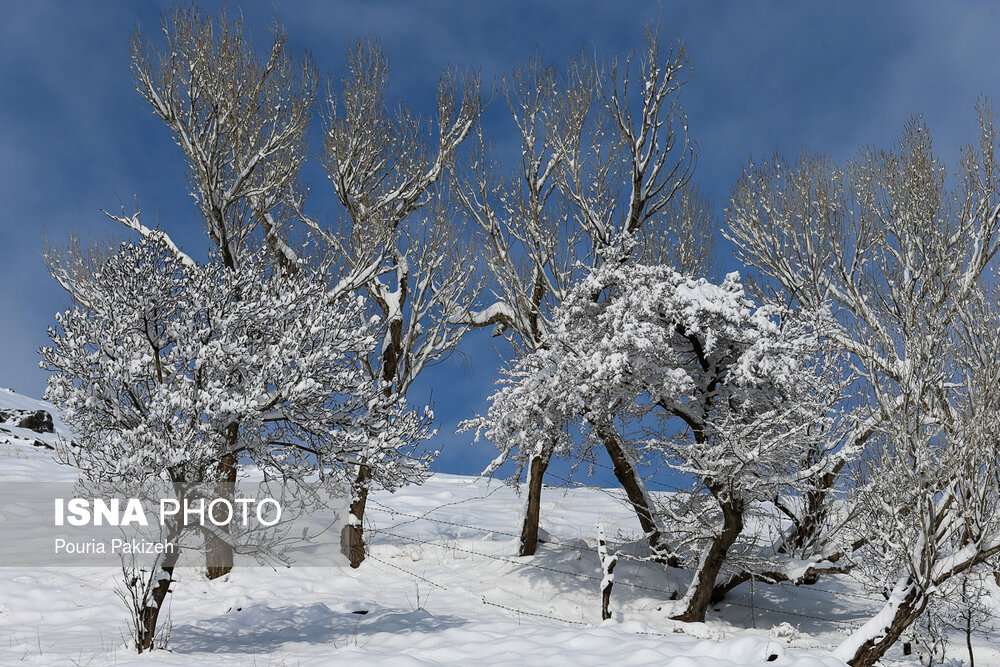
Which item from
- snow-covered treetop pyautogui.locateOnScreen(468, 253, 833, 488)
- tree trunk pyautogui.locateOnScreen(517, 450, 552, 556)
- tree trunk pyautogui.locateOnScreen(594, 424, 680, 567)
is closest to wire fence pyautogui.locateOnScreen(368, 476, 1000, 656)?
tree trunk pyautogui.locateOnScreen(594, 424, 680, 567)

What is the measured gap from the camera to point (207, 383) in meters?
8.66

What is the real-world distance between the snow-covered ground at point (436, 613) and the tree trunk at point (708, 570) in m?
0.35

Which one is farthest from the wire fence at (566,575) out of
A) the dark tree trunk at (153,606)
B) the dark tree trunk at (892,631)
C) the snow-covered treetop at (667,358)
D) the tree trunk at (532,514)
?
the dark tree trunk at (153,606)

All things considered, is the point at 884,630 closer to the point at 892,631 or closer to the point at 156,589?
the point at 892,631

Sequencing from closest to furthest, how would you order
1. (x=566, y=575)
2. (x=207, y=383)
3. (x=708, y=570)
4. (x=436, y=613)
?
1. (x=207, y=383)
2. (x=436, y=613)
3. (x=708, y=570)
4. (x=566, y=575)

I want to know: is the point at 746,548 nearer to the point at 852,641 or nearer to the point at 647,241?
the point at 852,641

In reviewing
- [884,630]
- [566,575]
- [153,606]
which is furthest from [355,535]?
[884,630]

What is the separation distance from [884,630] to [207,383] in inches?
327

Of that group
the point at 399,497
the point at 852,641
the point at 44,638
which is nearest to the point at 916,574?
the point at 852,641

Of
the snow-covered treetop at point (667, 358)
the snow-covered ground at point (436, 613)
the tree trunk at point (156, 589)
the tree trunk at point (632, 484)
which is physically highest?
the snow-covered treetop at point (667, 358)

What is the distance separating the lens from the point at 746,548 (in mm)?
14492

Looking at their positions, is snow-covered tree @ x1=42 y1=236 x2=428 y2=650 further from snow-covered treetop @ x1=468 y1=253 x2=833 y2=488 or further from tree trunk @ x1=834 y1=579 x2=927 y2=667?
tree trunk @ x1=834 y1=579 x2=927 y2=667

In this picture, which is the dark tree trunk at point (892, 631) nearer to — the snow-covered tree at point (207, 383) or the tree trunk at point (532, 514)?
the snow-covered tree at point (207, 383)

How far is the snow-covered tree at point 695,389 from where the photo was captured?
40.4ft
